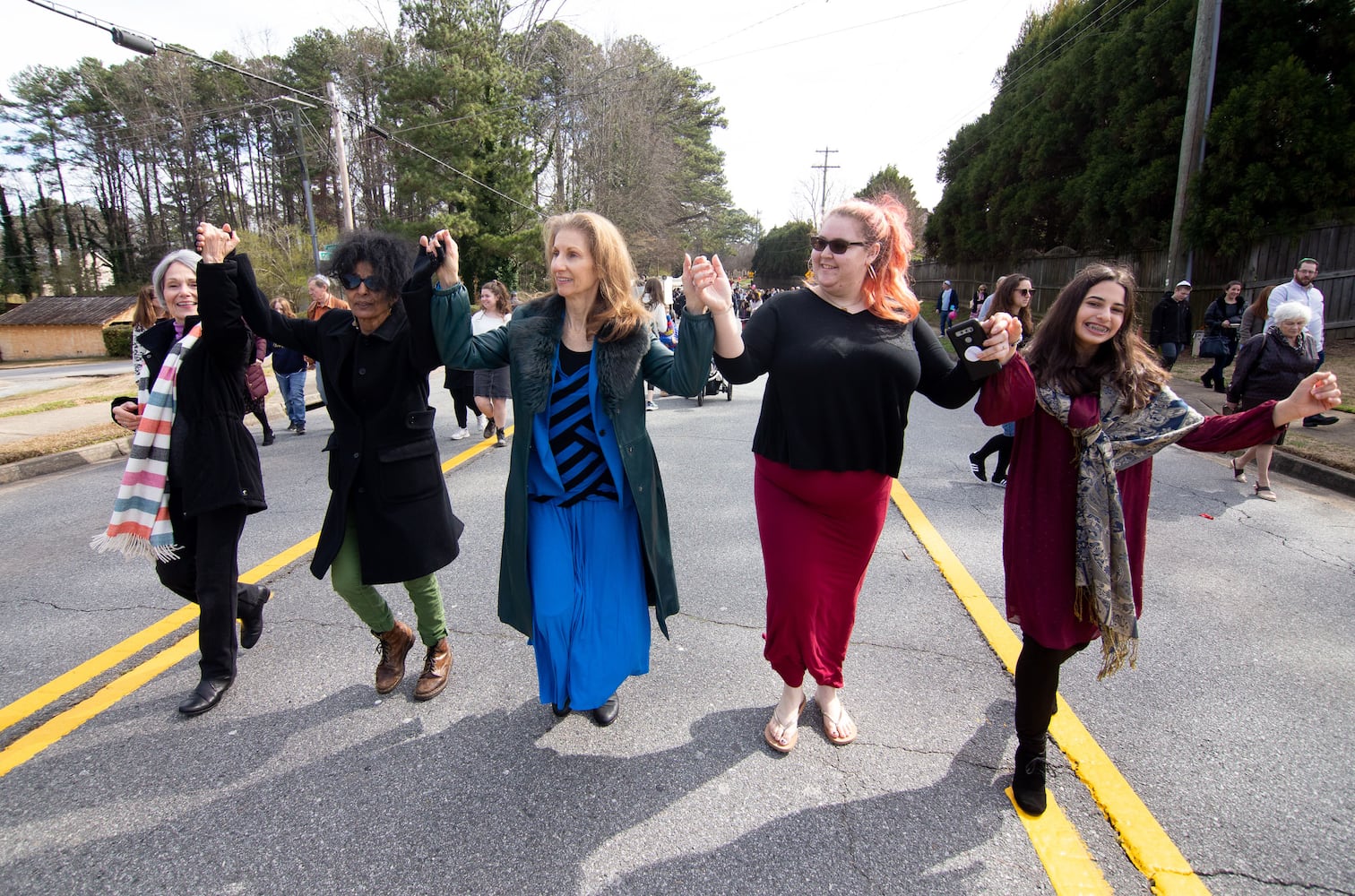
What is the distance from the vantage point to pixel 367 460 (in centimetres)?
273

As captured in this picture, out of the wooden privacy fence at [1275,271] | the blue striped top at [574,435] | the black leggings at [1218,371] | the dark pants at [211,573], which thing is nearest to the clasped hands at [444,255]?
the blue striped top at [574,435]

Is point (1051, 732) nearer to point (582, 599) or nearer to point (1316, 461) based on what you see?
point (582, 599)

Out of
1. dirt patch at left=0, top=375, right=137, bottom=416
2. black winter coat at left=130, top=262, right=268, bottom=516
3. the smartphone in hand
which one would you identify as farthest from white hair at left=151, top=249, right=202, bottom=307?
dirt patch at left=0, top=375, right=137, bottom=416

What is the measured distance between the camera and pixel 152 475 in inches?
112

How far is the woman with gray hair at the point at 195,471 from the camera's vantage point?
281 centimetres

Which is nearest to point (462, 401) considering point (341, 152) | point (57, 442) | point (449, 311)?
point (449, 311)

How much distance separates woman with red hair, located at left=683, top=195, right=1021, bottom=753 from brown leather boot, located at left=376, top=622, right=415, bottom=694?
155 cm

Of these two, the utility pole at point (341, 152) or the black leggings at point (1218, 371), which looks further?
the utility pole at point (341, 152)

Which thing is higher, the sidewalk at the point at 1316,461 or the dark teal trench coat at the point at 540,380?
the dark teal trench coat at the point at 540,380

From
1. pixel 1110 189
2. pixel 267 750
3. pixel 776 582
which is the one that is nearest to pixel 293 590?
pixel 267 750

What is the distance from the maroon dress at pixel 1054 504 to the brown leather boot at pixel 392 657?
7.81ft

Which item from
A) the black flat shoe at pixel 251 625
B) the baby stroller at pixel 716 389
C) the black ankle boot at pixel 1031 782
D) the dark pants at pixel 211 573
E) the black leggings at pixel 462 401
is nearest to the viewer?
the black ankle boot at pixel 1031 782

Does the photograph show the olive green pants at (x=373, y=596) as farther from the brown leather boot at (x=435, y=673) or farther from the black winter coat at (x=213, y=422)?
the black winter coat at (x=213, y=422)

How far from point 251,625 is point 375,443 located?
49.9 inches
